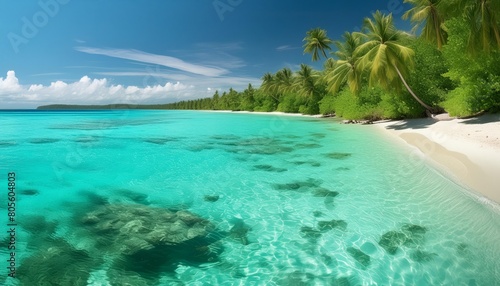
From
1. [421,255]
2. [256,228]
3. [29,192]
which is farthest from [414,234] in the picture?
[29,192]

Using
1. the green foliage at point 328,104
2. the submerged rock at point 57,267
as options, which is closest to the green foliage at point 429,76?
the green foliage at point 328,104

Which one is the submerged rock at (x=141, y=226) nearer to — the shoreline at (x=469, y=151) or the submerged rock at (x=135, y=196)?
the submerged rock at (x=135, y=196)

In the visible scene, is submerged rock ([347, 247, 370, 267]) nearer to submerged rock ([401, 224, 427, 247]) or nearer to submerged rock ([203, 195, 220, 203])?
submerged rock ([401, 224, 427, 247])

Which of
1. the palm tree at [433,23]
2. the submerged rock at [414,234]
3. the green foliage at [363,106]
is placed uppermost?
the palm tree at [433,23]

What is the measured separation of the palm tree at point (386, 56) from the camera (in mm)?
20344

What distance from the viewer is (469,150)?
36.1 feet

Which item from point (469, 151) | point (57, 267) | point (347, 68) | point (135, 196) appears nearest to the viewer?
point (57, 267)

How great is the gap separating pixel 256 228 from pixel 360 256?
1838 mm

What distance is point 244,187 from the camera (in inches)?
329

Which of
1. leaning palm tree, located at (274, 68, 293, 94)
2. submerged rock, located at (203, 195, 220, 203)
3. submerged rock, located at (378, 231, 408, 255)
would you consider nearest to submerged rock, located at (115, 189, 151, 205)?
submerged rock, located at (203, 195, 220, 203)

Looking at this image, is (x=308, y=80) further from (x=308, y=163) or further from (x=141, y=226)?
(x=141, y=226)

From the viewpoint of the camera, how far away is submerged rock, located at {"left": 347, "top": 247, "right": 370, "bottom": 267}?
430 cm

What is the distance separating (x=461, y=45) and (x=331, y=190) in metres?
13.5

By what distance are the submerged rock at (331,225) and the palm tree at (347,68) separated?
21042 mm
